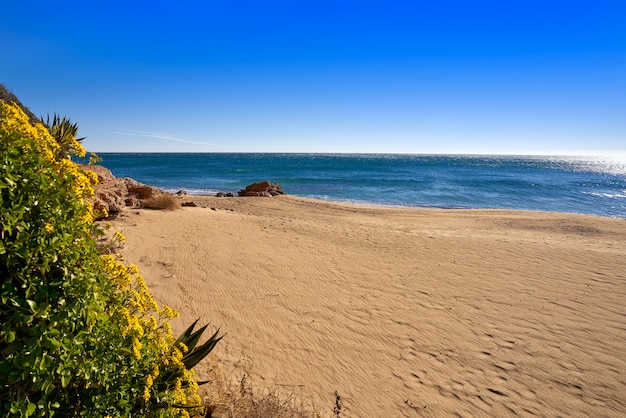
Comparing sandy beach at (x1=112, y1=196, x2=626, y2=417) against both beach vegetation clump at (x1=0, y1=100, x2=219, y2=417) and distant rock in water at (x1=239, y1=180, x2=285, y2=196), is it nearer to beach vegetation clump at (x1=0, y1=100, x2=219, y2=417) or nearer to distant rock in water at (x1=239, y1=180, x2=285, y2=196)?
beach vegetation clump at (x1=0, y1=100, x2=219, y2=417)

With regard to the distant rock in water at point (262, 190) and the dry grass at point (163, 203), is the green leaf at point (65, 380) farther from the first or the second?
the distant rock in water at point (262, 190)

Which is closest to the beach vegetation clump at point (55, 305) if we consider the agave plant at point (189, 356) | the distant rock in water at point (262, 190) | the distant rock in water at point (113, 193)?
the agave plant at point (189, 356)

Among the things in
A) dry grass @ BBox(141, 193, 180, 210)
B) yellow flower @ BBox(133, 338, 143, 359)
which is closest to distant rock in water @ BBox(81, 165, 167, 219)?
dry grass @ BBox(141, 193, 180, 210)

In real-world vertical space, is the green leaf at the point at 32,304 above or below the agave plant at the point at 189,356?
above

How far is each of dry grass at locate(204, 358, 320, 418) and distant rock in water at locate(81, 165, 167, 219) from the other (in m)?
5.08

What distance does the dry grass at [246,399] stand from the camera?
3.15 meters

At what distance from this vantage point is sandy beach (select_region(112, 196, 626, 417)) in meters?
4.04

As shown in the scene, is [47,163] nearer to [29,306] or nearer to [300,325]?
[29,306]

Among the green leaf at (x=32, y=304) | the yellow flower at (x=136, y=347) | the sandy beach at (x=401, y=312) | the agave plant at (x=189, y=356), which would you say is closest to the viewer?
the green leaf at (x=32, y=304)

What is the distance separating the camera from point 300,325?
522 centimetres

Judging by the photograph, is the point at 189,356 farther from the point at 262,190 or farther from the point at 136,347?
the point at 262,190

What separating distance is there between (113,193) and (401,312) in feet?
28.6

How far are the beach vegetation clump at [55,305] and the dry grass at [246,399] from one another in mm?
1046

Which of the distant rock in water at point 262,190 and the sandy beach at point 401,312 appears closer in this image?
the sandy beach at point 401,312
